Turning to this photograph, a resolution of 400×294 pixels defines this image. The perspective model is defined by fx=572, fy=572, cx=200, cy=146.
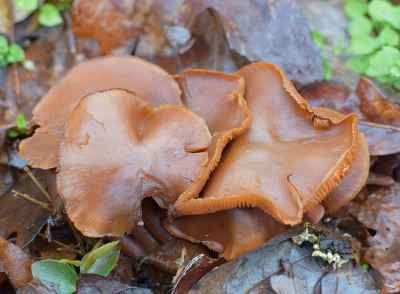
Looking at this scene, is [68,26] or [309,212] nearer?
[309,212]

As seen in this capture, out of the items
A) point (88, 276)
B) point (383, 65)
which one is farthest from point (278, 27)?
point (88, 276)

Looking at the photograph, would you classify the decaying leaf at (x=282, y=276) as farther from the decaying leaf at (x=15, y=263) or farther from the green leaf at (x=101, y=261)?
the decaying leaf at (x=15, y=263)


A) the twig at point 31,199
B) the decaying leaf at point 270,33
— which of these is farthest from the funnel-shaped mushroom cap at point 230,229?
the decaying leaf at point 270,33

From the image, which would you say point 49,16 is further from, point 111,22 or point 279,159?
point 279,159

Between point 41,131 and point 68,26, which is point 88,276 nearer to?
point 41,131

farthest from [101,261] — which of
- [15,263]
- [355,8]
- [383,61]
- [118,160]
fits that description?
[355,8]

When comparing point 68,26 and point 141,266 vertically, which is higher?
point 68,26

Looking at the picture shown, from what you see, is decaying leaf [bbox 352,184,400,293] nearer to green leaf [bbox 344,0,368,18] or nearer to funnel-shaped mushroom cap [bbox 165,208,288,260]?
funnel-shaped mushroom cap [bbox 165,208,288,260]

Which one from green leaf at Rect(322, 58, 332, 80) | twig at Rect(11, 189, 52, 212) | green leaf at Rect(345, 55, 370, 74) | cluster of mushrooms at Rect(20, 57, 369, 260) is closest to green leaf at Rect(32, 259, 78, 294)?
cluster of mushrooms at Rect(20, 57, 369, 260)
